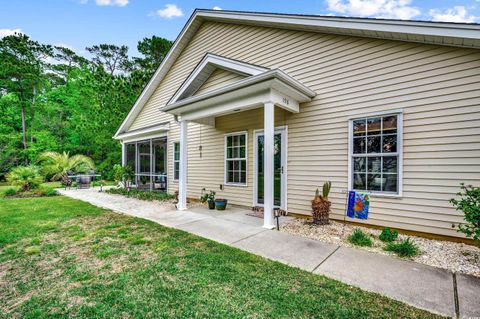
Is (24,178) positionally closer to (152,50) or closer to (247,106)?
(247,106)

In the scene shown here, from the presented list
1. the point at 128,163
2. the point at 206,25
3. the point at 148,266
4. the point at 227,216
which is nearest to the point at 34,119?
the point at 128,163

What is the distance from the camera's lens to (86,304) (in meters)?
2.28

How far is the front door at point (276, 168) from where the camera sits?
6156 millimetres

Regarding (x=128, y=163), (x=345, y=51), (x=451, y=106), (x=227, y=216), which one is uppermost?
(x=345, y=51)

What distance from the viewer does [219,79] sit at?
23.6ft

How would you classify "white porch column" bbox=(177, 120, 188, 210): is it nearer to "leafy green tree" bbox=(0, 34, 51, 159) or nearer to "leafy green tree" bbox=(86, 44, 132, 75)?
"leafy green tree" bbox=(0, 34, 51, 159)

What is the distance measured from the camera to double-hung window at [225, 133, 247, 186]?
279 inches

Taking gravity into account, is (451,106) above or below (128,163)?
above

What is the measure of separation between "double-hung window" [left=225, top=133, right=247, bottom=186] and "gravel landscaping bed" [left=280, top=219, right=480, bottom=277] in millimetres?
2454

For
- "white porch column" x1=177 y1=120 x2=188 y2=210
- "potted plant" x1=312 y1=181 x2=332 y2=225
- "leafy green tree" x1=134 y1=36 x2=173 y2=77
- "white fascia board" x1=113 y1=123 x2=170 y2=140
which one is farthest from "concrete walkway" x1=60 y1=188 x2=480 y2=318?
"leafy green tree" x1=134 y1=36 x2=173 y2=77

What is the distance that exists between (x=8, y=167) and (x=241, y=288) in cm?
2155

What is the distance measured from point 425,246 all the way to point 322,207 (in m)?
1.82

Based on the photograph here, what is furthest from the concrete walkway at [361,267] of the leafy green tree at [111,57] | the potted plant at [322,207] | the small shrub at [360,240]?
the leafy green tree at [111,57]

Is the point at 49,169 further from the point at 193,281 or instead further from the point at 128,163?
the point at 193,281
